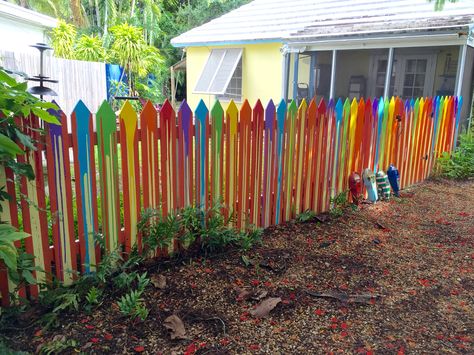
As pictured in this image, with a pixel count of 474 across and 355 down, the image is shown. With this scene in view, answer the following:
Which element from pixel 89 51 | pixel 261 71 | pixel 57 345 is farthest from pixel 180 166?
pixel 89 51

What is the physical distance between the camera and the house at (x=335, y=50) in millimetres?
8609

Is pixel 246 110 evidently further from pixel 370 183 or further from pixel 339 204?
pixel 370 183

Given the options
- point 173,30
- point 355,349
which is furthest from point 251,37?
point 173,30

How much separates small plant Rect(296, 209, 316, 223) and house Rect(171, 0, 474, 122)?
5.53 m

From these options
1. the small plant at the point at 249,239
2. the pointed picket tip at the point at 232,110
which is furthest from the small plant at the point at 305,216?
the pointed picket tip at the point at 232,110

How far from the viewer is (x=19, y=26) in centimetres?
1353

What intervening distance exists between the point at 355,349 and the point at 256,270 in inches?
42.6

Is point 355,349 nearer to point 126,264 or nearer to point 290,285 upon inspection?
point 290,285

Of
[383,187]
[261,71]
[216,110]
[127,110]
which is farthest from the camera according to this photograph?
[261,71]

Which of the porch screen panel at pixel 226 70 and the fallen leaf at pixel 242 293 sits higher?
the porch screen panel at pixel 226 70

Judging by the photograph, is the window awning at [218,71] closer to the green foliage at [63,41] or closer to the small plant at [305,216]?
the green foliage at [63,41]

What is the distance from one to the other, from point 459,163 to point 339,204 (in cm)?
333

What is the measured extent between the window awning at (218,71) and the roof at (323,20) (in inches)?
15.7

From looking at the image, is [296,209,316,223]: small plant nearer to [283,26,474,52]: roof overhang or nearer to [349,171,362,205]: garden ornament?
[349,171,362,205]: garden ornament
